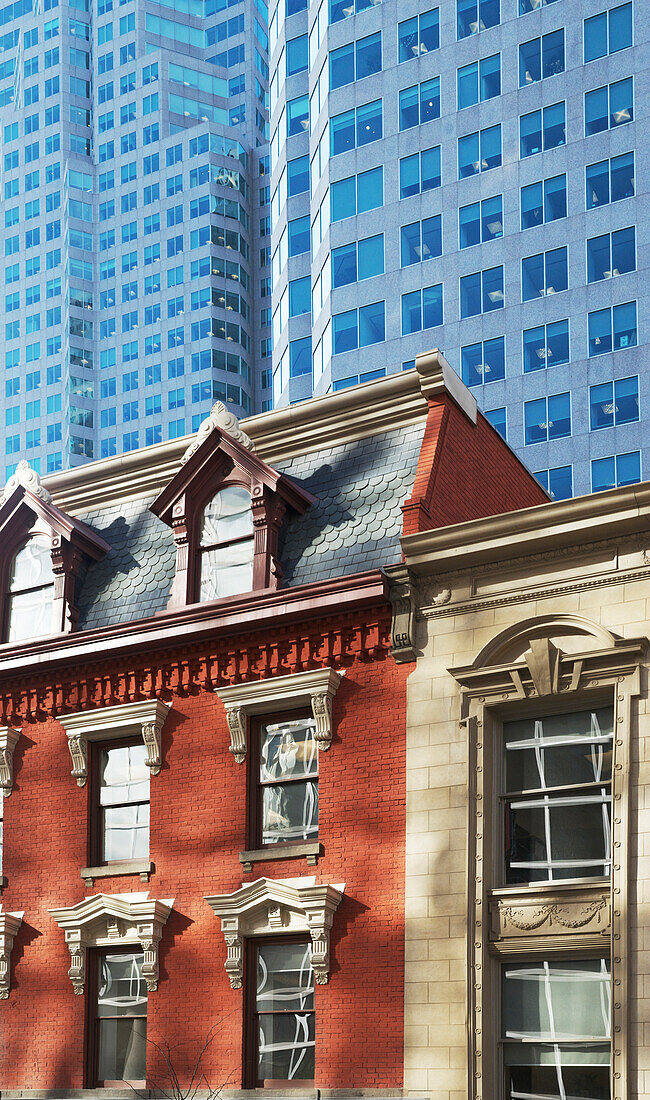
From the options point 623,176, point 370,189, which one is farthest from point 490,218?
point 370,189

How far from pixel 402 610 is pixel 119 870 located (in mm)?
5927

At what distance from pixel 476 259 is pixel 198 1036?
157 ft

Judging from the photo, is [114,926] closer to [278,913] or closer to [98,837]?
[98,837]

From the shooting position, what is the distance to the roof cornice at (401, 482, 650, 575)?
55.7 ft

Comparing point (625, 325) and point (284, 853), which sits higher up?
point (625, 325)

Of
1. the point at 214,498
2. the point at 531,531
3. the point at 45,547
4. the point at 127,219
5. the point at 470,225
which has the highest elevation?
the point at 127,219

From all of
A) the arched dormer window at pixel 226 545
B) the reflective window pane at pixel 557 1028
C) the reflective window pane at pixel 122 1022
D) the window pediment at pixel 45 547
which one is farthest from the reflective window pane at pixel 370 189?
the reflective window pane at pixel 557 1028

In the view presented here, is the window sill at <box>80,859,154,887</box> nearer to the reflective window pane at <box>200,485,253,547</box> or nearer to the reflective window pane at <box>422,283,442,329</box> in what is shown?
the reflective window pane at <box>200,485,253,547</box>

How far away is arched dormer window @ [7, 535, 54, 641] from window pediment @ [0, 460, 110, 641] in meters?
0.02

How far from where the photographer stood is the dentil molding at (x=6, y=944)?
21.0 metres

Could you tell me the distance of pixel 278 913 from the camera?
1850 centimetres

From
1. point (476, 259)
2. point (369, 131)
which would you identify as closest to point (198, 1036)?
point (476, 259)

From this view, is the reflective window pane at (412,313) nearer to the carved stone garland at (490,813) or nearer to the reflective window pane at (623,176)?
the reflective window pane at (623,176)

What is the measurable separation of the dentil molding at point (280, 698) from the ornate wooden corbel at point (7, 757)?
4124mm
